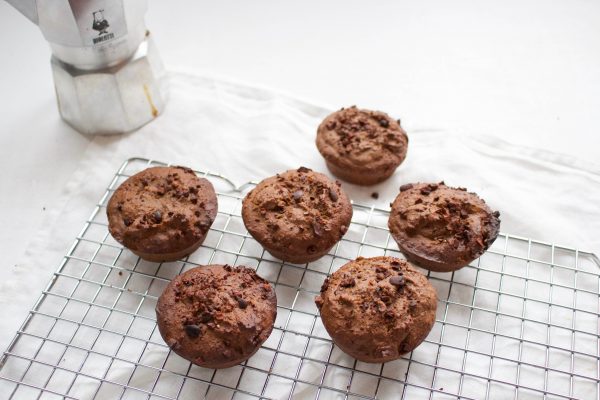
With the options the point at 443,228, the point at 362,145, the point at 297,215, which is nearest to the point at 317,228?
the point at 297,215

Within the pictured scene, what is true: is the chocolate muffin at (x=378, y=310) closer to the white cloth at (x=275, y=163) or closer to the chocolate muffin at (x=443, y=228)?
the chocolate muffin at (x=443, y=228)

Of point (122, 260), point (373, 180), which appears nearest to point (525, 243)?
point (373, 180)

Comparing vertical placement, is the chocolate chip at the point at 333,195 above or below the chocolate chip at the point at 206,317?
above

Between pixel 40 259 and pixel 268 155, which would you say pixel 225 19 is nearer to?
pixel 268 155

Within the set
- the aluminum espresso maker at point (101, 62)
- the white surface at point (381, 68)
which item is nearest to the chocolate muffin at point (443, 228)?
the white surface at point (381, 68)

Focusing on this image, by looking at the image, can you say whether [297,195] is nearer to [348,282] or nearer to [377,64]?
[348,282]
